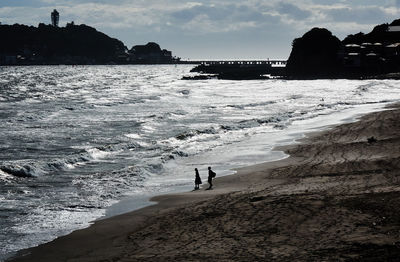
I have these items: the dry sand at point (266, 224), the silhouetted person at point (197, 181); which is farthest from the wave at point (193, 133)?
the silhouetted person at point (197, 181)

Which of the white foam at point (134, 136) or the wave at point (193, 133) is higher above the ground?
the wave at point (193, 133)

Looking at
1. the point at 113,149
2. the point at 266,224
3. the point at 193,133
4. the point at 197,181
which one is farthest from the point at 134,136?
the point at 266,224

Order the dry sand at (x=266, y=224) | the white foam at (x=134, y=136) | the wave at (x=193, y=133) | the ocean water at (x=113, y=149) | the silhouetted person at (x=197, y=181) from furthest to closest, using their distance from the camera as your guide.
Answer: the white foam at (x=134, y=136) → the wave at (x=193, y=133) → the silhouetted person at (x=197, y=181) → the ocean water at (x=113, y=149) → the dry sand at (x=266, y=224)

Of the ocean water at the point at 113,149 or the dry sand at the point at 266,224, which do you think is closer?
the dry sand at the point at 266,224

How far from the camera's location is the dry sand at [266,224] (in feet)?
42.7

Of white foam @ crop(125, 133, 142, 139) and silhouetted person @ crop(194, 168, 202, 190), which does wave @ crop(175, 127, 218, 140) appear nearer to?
white foam @ crop(125, 133, 142, 139)

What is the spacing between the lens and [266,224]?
15.5 meters

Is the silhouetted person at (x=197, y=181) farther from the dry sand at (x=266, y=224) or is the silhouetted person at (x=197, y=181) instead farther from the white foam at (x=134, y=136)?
the white foam at (x=134, y=136)

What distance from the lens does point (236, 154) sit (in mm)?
33344

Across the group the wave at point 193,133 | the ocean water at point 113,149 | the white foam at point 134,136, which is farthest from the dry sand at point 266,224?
the white foam at point 134,136

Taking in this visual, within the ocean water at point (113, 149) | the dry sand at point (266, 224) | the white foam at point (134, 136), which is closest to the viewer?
the dry sand at point (266, 224)

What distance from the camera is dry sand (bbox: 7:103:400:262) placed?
13000mm

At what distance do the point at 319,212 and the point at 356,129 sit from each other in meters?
24.1

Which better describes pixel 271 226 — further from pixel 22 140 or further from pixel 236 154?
pixel 22 140
